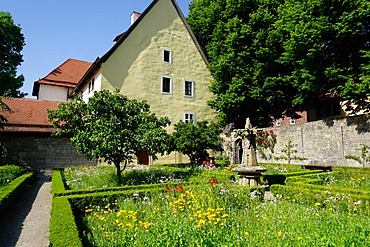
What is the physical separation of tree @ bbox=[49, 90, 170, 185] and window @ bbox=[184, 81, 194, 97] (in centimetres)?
1239

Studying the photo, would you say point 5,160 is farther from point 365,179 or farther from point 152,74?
point 365,179

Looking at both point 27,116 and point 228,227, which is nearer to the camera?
point 228,227

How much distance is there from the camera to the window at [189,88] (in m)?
22.9

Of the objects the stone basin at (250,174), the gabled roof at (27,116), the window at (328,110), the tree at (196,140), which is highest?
the window at (328,110)

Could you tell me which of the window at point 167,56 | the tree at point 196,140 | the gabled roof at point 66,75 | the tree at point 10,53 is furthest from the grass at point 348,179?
the tree at point 10,53

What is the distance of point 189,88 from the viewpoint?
75.9 feet

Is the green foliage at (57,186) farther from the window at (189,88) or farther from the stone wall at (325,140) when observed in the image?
the window at (189,88)

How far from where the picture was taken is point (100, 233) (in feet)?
17.5

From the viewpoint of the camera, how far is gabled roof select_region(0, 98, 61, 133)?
55.3 feet

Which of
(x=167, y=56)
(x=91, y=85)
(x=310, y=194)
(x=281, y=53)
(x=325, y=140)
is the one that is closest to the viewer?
(x=310, y=194)

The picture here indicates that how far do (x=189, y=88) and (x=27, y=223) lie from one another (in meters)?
17.9

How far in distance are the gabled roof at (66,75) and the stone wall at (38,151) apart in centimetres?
1170

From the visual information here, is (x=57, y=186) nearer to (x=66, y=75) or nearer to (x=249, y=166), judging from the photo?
(x=249, y=166)

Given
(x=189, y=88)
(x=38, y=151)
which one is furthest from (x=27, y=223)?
(x=189, y=88)
